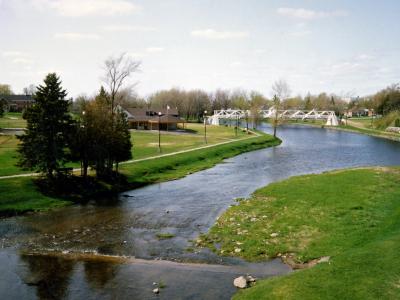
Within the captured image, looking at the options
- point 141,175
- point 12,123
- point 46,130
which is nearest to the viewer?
point 46,130

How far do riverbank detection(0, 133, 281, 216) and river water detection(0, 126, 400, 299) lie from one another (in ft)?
5.04

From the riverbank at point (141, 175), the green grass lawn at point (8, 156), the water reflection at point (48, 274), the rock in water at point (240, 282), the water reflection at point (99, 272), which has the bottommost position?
the water reflection at point (48, 274)

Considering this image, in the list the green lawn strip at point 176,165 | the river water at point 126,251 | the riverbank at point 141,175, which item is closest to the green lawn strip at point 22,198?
the riverbank at point 141,175

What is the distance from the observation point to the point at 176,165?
49.3 metres

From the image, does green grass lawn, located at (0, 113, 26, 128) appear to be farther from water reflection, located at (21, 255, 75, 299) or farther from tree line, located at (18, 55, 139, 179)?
water reflection, located at (21, 255, 75, 299)

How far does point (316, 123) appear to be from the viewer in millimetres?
155500

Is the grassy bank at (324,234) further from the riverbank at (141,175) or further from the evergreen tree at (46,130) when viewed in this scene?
the evergreen tree at (46,130)

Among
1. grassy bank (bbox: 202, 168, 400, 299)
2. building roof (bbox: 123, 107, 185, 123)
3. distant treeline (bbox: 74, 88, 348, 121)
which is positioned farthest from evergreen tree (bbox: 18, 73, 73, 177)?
distant treeline (bbox: 74, 88, 348, 121)

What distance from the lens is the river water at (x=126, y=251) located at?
17.9m

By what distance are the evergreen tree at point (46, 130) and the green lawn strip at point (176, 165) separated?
26.8 feet

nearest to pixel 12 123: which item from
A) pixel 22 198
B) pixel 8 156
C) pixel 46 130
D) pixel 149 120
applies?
pixel 149 120

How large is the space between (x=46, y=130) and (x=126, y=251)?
636 inches

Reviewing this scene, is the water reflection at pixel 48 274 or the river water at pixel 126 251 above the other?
the river water at pixel 126 251

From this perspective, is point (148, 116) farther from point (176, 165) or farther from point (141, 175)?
point (141, 175)
